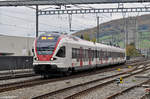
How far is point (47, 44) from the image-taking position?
20.6 metres

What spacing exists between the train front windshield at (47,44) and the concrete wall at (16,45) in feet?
127

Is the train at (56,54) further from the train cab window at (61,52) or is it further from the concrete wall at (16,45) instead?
the concrete wall at (16,45)

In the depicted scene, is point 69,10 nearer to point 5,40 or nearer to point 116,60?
point 116,60

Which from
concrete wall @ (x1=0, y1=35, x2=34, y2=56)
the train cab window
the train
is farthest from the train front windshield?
concrete wall @ (x1=0, y1=35, x2=34, y2=56)

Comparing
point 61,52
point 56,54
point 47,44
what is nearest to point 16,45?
point 47,44

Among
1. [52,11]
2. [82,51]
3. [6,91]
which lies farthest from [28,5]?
[6,91]

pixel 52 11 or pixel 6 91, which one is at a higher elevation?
pixel 52 11

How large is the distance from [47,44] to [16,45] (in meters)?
42.1

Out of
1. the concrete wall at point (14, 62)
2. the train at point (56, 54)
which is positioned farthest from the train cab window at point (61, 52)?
the concrete wall at point (14, 62)

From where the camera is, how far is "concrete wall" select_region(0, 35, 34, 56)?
2327 inches

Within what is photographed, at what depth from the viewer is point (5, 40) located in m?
59.2

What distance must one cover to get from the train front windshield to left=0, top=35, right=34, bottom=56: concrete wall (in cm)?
3875

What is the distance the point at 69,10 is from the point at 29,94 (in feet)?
68.5

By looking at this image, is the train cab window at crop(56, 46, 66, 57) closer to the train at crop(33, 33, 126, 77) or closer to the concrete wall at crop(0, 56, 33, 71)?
the train at crop(33, 33, 126, 77)
